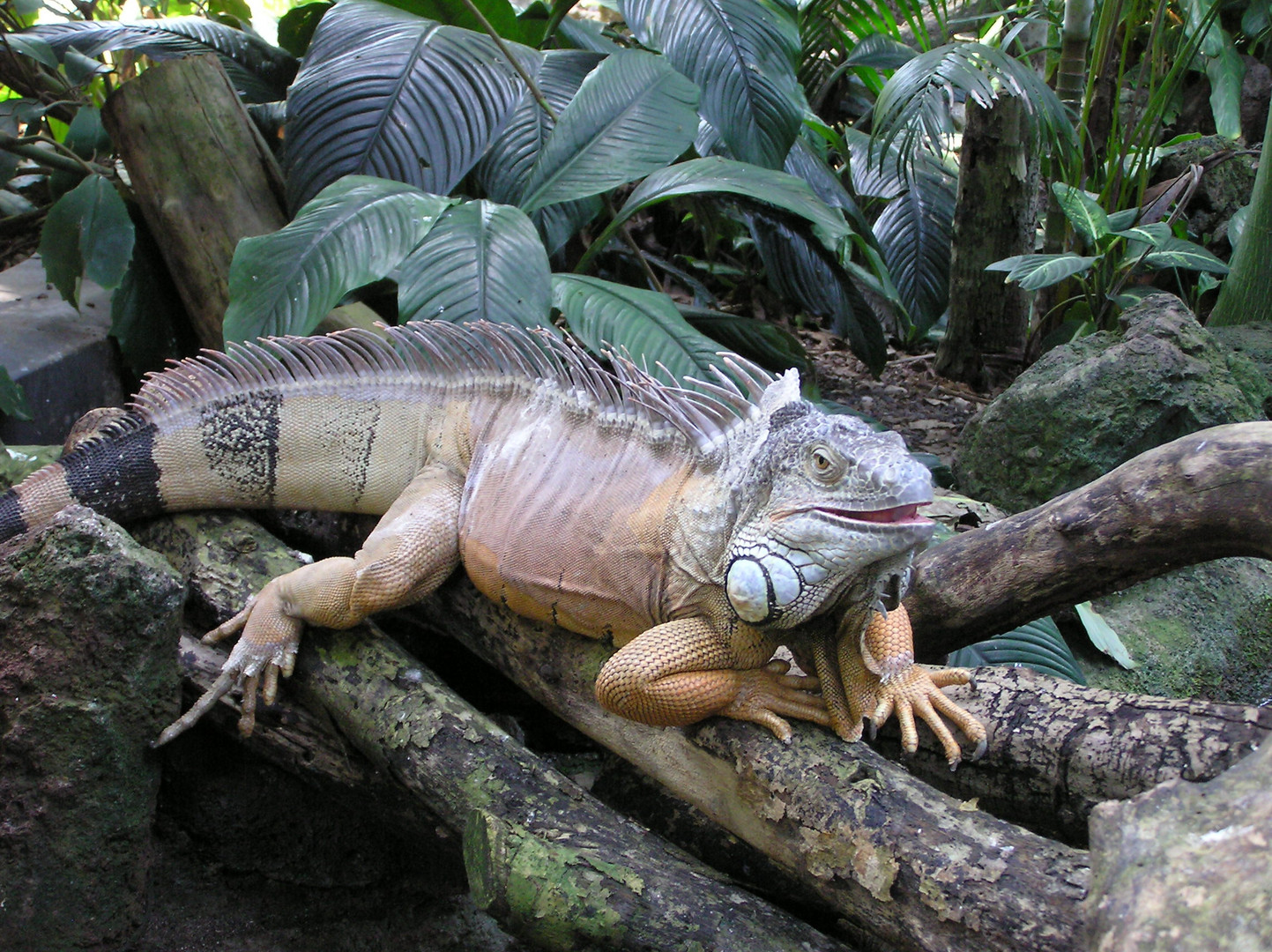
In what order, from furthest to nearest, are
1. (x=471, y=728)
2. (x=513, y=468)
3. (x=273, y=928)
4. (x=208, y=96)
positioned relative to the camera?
(x=208, y=96), (x=273, y=928), (x=513, y=468), (x=471, y=728)

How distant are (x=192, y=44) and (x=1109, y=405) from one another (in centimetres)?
541

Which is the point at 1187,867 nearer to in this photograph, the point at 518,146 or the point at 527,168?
the point at 527,168

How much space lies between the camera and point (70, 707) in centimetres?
245

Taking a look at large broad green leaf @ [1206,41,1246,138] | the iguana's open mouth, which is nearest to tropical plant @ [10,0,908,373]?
the iguana's open mouth

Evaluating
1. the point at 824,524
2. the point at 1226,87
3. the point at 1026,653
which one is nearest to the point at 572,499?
the point at 824,524

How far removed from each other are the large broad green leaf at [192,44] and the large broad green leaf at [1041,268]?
4523 millimetres

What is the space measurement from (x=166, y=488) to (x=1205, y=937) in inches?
126

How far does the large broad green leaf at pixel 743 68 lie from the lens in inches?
203

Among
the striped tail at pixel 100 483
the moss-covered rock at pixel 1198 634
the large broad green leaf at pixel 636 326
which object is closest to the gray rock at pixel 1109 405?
the moss-covered rock at pixel 1198 634

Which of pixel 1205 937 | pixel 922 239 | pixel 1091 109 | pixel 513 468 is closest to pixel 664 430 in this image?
pixel 513 468

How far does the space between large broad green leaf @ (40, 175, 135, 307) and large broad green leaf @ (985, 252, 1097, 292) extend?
14.7ft

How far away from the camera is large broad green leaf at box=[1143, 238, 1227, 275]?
216 inches

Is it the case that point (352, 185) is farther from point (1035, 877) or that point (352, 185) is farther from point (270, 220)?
point (1035, 877)

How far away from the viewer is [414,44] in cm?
495
